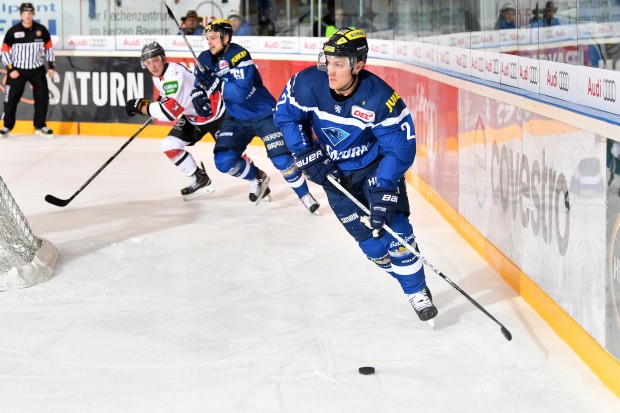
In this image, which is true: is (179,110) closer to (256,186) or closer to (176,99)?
(176,99)

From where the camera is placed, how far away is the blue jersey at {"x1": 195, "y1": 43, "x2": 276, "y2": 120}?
6.58 meters

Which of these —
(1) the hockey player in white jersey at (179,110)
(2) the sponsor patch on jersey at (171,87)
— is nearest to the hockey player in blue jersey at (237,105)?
(1) the hockey player in white jersey at (179,110)

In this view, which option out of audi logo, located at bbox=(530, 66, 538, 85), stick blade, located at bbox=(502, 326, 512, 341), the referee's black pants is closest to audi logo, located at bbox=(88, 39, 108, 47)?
the referee's black pants

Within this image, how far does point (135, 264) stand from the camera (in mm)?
5348

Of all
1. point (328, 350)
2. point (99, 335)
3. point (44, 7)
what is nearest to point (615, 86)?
point (328, 350)

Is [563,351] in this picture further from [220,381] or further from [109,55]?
[109,55]

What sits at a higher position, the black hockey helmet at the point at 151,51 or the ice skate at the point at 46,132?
the black hockey helmet at the point at 151,51

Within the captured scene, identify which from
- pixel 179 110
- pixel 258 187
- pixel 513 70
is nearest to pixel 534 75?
pixel 513 70

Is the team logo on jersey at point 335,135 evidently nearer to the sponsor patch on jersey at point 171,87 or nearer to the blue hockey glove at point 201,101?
the blue hockey glove at point 201,101

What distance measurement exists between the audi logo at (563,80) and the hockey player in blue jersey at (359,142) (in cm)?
61

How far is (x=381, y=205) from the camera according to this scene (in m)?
3.96

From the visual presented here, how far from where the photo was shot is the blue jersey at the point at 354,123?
3.99 meters

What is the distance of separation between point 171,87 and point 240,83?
1.91 ft

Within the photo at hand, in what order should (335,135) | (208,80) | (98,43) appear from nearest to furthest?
(335,135)
(208,80)
(98,43)
